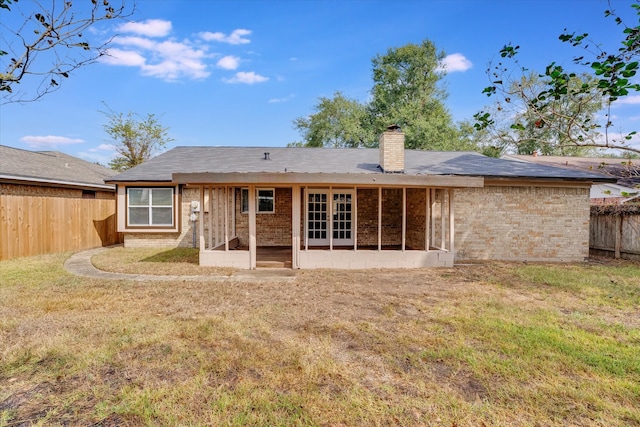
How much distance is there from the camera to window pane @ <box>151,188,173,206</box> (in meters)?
11.8

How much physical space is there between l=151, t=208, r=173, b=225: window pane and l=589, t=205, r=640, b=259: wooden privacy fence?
15648 millimetres

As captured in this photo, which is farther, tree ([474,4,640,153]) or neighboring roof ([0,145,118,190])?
neighboring roof ([0,145,118,190])

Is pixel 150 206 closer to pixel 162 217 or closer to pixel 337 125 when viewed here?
pixel 162 217

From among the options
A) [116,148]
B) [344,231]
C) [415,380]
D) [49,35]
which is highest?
[116,148]

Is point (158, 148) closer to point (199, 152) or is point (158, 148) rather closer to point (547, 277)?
point (199, 152)

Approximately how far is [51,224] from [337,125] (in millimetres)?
25304

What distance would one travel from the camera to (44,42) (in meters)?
2.89

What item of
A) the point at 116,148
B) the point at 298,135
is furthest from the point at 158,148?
the point at 298,135

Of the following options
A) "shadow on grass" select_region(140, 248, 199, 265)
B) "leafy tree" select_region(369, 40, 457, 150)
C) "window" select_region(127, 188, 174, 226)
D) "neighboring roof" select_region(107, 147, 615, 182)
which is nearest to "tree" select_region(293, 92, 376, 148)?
"leafy tree" select_region(369, 40, 457, 150)

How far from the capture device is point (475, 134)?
3005cm

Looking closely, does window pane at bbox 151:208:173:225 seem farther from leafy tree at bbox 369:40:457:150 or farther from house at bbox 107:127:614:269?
leafy tree at bbox 369:40:457:150

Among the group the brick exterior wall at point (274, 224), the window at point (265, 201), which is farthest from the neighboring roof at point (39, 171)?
the window at point (265, 201)

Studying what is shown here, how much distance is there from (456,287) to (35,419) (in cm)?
665

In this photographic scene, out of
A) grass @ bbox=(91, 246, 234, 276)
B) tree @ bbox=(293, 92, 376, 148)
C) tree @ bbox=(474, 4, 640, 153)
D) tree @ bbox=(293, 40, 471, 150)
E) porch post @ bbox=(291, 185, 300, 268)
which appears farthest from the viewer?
tree @ bbox=(293, 92, 376, 148)
